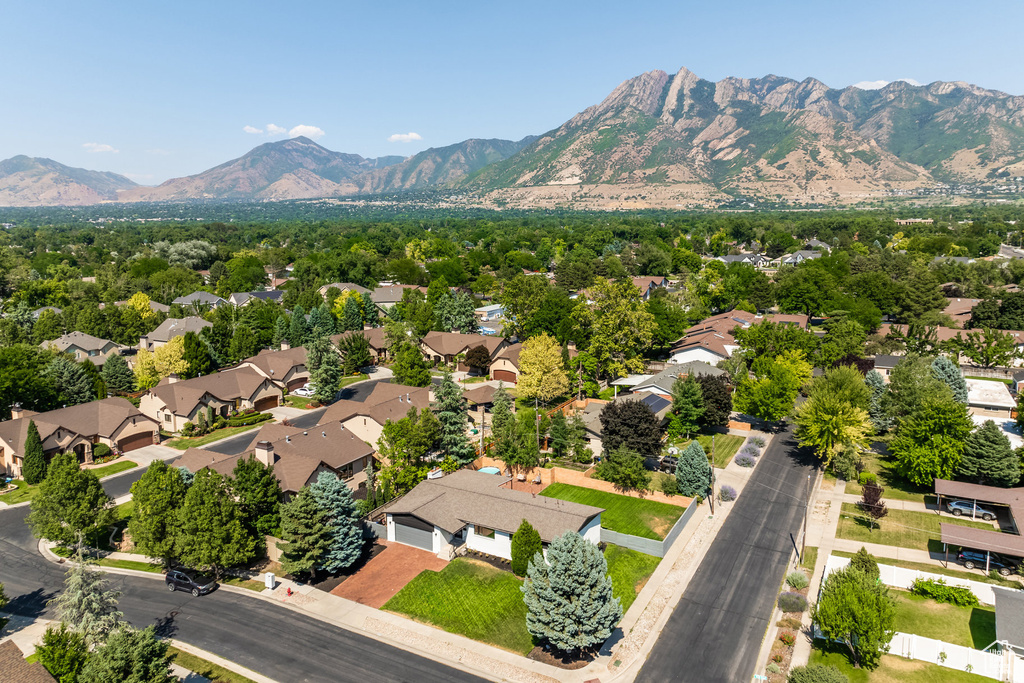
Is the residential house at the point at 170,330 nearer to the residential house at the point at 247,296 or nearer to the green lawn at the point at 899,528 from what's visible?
the residential house at the point at 247,296

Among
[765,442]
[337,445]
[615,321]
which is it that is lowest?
[765,442]

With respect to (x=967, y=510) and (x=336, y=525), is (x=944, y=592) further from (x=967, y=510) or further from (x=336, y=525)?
(x=336, y=525)

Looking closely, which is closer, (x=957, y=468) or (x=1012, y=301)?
(x=957, y=468)

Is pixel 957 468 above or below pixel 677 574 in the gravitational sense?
above

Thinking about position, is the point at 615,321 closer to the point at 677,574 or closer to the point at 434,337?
the point at 434,337

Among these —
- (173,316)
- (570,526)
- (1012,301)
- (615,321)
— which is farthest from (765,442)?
(173,316)

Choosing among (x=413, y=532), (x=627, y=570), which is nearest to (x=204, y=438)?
(x=413, y=532)
